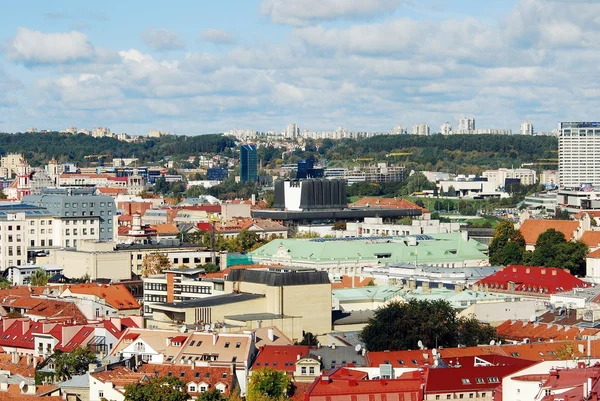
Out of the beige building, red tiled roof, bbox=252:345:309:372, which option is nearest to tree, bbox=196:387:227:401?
red tiled roof, bbox=252:345:309:372

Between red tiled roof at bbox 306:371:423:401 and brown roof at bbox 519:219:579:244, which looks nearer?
red tiled roof at bbox 306:371:423:401

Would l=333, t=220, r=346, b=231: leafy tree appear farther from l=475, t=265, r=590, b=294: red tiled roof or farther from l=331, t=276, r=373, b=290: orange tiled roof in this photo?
l=475, t=265, r=590, b=294: red tiled roof

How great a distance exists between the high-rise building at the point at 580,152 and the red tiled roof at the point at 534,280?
4734 inches

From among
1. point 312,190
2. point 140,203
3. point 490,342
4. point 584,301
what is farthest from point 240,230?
point 490,342

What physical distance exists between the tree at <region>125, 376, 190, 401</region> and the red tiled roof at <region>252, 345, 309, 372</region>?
4.12m

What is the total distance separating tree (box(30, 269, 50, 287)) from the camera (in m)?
79.2

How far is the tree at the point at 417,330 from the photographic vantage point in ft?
168

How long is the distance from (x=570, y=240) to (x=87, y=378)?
175 ft

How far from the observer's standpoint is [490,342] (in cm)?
5044

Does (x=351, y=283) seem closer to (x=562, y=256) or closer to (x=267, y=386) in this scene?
(x=562, y=256)

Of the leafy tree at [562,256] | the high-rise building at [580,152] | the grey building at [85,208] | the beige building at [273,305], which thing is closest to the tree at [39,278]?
the grey building at [85,208]

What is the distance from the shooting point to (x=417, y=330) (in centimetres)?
5134

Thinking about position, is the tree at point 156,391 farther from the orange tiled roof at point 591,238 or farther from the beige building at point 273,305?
the orange tiled roof at point 591,238

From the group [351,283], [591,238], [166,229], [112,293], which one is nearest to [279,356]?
[112,293]
